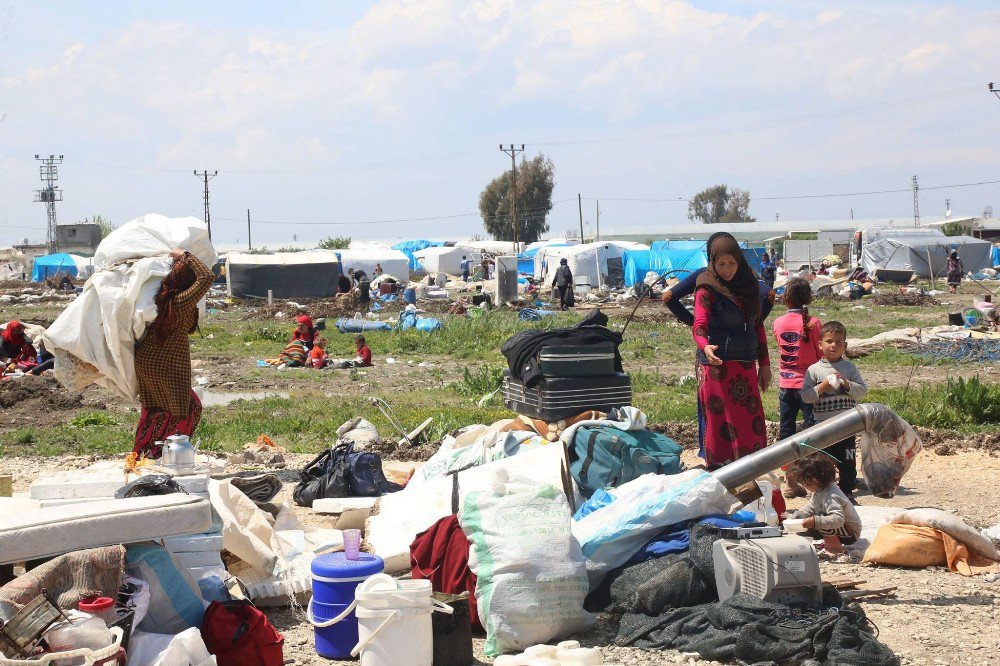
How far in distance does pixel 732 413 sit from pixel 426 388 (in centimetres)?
819

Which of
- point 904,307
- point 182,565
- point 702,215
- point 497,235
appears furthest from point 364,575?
point 702,215

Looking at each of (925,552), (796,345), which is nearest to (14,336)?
(796,345)

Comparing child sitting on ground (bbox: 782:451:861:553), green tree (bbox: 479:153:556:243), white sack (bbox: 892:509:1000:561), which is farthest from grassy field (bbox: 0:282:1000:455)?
green tree (bbox: 479:153:556:243)

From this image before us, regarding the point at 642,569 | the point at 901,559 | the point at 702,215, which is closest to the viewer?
the point at 642,569

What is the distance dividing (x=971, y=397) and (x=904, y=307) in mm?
19155

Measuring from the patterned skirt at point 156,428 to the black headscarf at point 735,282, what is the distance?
3.81 metres

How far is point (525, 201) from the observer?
301ft

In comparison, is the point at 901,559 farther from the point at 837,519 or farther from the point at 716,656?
the point at 716,656

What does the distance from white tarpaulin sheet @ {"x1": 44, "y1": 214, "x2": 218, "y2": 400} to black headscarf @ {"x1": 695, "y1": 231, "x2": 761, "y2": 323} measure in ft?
12.0

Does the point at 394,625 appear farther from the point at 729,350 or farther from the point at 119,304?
the point at 119,304

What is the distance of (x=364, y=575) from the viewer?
437 centimetres

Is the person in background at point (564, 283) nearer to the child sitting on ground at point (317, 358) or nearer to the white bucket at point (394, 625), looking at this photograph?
the child sitting on ground at point (317, 358)

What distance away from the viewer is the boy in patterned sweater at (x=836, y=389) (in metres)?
7.04

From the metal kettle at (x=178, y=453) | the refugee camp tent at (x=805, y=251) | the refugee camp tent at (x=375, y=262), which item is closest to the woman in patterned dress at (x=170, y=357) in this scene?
the metal kettle at (x=178, y=453)
